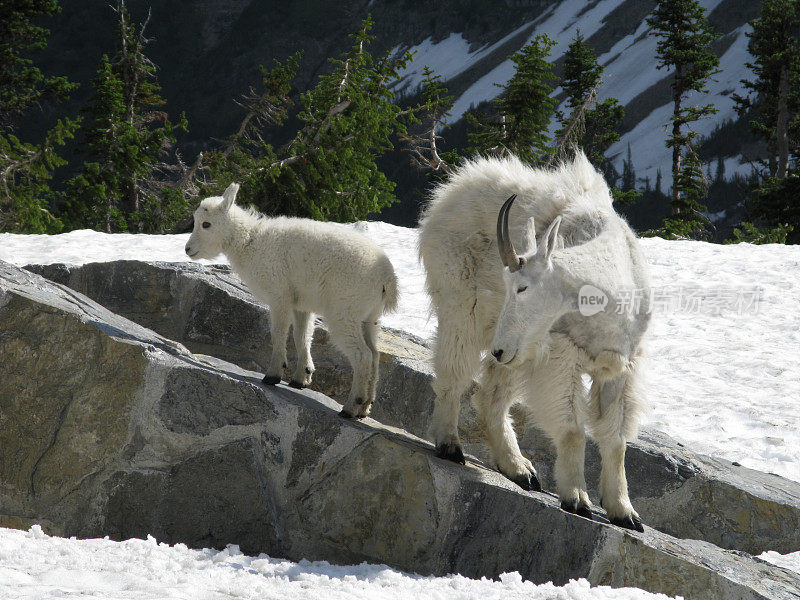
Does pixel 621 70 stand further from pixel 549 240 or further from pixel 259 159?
pixel 549 240

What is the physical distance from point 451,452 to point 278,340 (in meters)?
1.51

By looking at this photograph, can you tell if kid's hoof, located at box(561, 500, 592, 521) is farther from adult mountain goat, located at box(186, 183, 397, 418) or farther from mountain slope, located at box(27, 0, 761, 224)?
mountain slope, located at box(27, 0, 761, 224)

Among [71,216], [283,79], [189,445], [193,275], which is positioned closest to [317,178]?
[283,79]

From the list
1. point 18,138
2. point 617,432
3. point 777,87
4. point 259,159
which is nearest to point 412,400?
point 617,432

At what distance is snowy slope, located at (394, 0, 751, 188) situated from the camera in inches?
2530

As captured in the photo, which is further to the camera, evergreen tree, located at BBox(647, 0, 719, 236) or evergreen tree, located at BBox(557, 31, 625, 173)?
evergreen tree, located at BBox(557, 31, 625, 173)

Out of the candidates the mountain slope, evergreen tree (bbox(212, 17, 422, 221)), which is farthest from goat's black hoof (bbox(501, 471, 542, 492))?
the mountain slope

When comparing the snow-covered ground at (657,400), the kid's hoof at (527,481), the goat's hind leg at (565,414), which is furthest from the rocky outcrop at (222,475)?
the snow-covered ground at (657,400)

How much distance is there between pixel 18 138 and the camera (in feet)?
74.8

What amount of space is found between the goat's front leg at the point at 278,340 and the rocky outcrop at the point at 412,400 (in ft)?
4.66

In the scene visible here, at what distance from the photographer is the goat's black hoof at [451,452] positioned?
5.12 meters

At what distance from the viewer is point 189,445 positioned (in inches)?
187

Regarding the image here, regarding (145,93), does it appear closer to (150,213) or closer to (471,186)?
(150,213)

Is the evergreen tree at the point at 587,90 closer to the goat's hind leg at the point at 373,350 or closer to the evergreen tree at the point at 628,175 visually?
the evergreen tree at the point at 628,175
